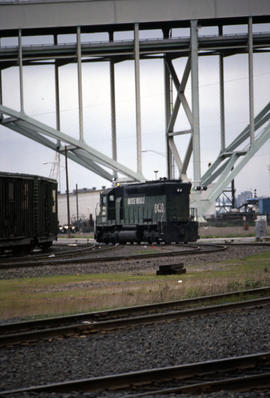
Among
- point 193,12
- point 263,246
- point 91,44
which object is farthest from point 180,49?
point 263,246

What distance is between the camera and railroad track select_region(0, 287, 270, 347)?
1052 cm

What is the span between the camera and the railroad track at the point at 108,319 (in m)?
10.5

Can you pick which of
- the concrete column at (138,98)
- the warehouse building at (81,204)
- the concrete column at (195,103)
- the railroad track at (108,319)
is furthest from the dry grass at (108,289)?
the warehouse building at (81,204)

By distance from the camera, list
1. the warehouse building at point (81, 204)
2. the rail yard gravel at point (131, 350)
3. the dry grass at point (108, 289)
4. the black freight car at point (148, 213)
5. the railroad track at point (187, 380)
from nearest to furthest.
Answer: the railroad track at point (187, 380) < the rail yard gravel at point (131, 350) < the dry grass at point (108, 289) < the black freight car at point (148, 213) < the warehouse building at point (81, 204)

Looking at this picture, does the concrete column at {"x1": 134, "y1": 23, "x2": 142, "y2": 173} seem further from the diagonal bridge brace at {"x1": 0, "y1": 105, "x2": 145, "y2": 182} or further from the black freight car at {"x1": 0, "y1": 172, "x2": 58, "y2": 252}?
the black freight car at {"x1": 0, "y1": 172, "x2": 58, "y2": 252}

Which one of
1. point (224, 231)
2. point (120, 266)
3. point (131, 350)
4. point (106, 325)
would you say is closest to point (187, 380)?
point (131, 350)

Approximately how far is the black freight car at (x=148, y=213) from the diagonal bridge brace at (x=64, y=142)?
44.6ft

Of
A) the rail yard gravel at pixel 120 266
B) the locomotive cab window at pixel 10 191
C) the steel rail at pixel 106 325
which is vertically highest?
the locomotive cab window at pixel 10 191

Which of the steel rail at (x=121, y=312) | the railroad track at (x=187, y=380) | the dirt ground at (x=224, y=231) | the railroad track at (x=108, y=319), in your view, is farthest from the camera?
the dirt ground at (x=224, y=231)

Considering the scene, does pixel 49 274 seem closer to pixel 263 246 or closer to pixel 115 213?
pixel 263 246

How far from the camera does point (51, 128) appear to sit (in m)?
59.7

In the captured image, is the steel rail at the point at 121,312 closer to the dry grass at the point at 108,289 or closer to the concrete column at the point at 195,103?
the dry grass at the point at 108,289

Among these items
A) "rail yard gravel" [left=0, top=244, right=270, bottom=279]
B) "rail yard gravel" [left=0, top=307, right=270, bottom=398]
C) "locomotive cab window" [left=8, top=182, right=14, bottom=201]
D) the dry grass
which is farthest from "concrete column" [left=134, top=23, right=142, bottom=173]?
"rail yard gravel" [left=0, top=307, right=270, bottom=398]

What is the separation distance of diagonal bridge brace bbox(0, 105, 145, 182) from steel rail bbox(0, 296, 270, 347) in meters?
46.8
